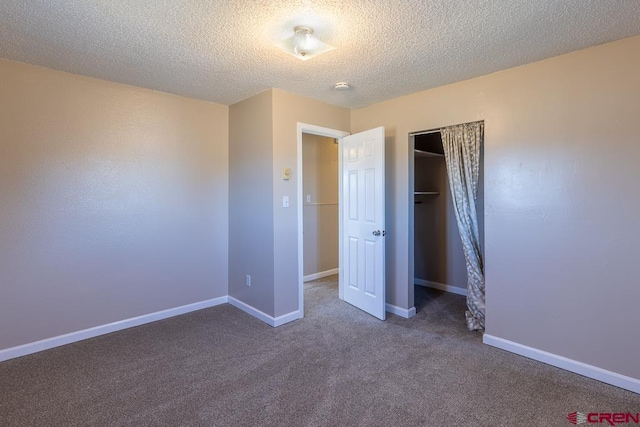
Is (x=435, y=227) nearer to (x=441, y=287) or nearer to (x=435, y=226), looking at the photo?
(x=435, y=226)

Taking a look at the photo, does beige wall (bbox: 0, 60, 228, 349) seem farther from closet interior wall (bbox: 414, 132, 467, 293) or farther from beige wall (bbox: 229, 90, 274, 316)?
closet interior wall (bbox: 414, 132, 467, 293)

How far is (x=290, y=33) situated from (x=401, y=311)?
2.85 m

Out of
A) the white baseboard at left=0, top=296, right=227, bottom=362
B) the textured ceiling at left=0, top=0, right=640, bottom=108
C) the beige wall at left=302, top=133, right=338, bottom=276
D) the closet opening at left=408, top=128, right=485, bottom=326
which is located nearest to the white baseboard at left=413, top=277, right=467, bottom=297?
the closet opening at left=408, top=128, right=485, bottom=326

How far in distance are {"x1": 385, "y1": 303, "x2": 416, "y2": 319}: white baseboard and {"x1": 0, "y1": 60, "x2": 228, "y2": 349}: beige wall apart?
2.04 metres

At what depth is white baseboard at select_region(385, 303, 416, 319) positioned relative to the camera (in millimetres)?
3455

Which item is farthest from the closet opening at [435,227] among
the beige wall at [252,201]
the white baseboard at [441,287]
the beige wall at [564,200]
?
the beige wall at [252,201]

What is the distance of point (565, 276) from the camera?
243 cm

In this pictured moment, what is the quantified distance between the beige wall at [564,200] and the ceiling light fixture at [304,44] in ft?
4.90

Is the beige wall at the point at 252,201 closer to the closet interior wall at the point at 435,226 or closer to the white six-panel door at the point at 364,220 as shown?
the white six-panel door at the point at 364,220

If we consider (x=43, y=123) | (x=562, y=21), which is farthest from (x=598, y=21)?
(x=43, y=123)

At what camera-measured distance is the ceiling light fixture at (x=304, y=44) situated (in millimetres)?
2086

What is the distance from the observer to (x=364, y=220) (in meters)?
3.57

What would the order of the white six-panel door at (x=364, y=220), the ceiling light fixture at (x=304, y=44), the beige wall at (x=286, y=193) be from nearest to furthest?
the ceiling light fixture at (x=304, y=44) → the beige wall at (x=286, y=193) → the white six-panel door at (x=364, y=220)

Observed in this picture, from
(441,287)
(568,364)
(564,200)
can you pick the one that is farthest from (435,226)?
(568,364)
